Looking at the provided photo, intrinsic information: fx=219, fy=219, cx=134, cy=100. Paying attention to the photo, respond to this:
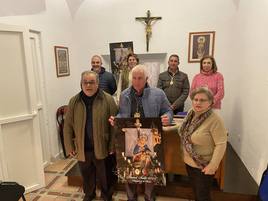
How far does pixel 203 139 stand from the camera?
1.61 metres

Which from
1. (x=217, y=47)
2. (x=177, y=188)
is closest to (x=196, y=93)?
(x=177, y=188)

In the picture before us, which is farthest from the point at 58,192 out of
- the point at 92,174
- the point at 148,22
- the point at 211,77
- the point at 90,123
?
the point at 148,22

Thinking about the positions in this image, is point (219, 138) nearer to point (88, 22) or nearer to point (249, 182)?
point (249, 182)

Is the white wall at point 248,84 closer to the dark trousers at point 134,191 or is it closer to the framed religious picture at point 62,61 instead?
the dark trousers at point 134,191

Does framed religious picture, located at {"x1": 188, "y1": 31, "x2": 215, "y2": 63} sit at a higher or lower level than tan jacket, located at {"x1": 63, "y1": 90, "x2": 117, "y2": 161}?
higher

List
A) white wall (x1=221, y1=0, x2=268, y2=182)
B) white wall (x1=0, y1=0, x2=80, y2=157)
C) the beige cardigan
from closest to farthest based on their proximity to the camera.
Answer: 1. the beige cardigan
2. white wall (x1=221, y1=0, x2=268, y2=182)
3. white wall (x1=0, y1=0, x2=80, y2=157)

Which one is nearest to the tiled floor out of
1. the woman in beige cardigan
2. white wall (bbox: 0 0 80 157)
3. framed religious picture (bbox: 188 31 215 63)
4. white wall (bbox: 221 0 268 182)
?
white wall (bbox: 0 0 80 157)

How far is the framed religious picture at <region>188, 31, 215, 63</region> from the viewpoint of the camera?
3.75m

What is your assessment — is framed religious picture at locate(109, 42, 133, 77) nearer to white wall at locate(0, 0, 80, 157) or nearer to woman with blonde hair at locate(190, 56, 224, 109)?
white wall at locate(0, 0, 80, 157)

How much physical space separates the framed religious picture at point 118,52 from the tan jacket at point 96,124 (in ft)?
6.59

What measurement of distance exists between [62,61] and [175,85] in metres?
1.93

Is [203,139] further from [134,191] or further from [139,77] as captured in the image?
[134,191]

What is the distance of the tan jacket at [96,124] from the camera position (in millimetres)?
1995

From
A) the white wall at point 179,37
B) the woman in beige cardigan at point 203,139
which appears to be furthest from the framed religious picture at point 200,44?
the woman in beige cardigan at point 203,139
